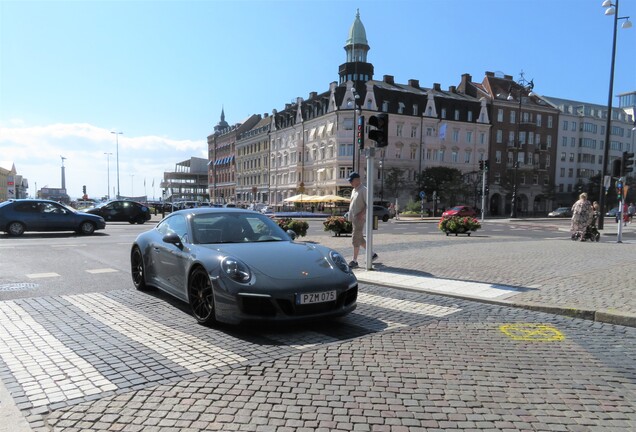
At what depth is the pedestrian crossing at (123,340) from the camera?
361cm

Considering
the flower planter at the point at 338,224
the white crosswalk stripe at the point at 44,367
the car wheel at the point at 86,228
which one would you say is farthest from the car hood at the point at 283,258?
the car wheel at the point at 86,228

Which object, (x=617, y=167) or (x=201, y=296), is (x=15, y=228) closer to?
(x=201, y=296)

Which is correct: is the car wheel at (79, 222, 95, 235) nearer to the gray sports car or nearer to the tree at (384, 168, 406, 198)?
the gray sports car

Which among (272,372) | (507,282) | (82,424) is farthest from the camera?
(507,282)

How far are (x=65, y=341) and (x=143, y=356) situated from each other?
1.12 metres

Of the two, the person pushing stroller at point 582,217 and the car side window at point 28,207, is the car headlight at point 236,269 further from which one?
the car side window at point 28,207

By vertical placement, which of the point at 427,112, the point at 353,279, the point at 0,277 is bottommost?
the point at 0,277

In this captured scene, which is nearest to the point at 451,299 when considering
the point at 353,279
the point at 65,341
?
the point at 353,279

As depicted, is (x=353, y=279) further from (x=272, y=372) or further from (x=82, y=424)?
(x=82, y=424)

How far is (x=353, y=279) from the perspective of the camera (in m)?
5.36

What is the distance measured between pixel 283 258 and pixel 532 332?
10.1 feet

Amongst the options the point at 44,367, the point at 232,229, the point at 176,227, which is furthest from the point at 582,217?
the point at 44,367

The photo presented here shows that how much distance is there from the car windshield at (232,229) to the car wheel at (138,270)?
5.63ft

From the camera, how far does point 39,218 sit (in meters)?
18.3
